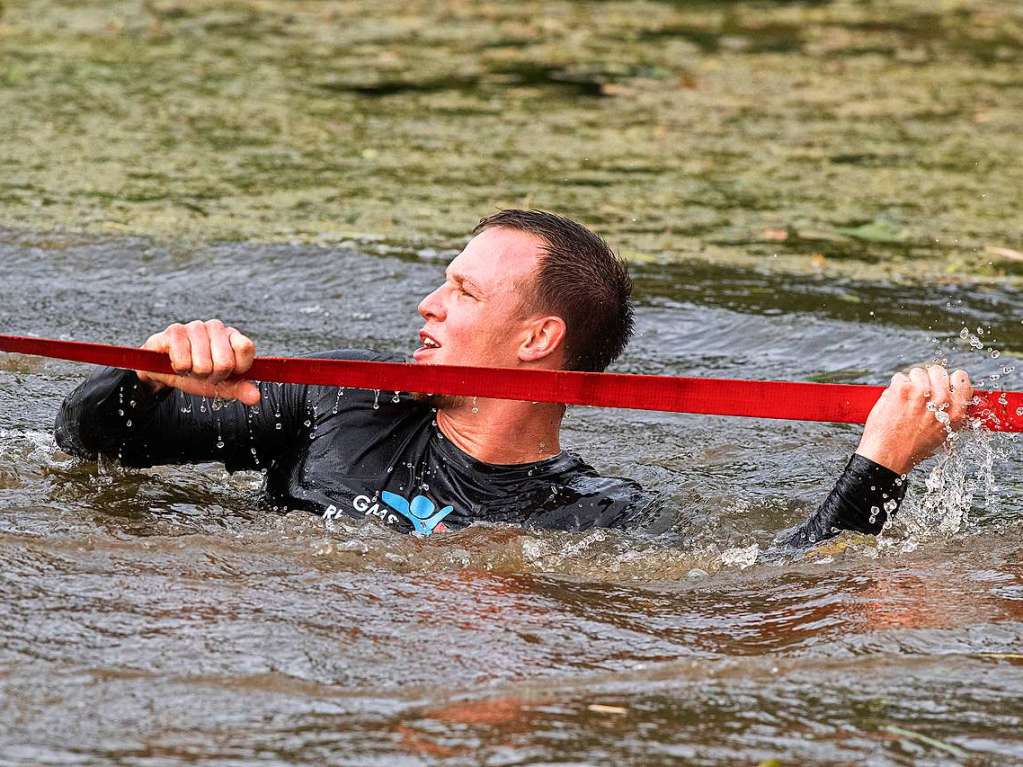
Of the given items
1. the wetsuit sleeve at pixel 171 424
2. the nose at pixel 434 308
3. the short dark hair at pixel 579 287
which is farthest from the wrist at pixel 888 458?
the wetsuit sleeve at pixel 171 424

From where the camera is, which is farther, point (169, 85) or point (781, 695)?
point (169, 85)

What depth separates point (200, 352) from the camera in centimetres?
323

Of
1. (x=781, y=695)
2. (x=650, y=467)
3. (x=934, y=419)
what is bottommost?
(x=650, y=467)

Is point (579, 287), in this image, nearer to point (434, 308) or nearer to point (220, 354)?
point (434, 308)

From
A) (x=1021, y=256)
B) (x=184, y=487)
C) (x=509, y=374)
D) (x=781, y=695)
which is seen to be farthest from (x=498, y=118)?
(x=781, y=695)

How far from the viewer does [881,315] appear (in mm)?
6020

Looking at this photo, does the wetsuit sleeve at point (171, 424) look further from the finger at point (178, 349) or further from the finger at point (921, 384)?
the finger at point (921, 384)

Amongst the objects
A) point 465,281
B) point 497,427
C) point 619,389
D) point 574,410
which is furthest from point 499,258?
point 574,410

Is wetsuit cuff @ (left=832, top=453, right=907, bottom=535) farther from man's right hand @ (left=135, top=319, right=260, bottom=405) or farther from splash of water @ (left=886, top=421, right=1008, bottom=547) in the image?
man's right hand @ (left=135, top=319, right=260, bottom=405)

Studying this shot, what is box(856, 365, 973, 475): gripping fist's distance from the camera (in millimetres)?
3479

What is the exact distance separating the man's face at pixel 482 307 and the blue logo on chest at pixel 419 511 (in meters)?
0.31

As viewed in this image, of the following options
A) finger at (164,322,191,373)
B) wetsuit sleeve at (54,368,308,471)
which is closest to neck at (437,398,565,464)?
wetsuit sleeve at (54,368,308,471)

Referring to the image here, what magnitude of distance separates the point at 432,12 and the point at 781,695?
31.5ft

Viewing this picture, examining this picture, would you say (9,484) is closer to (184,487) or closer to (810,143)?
(184,487)
